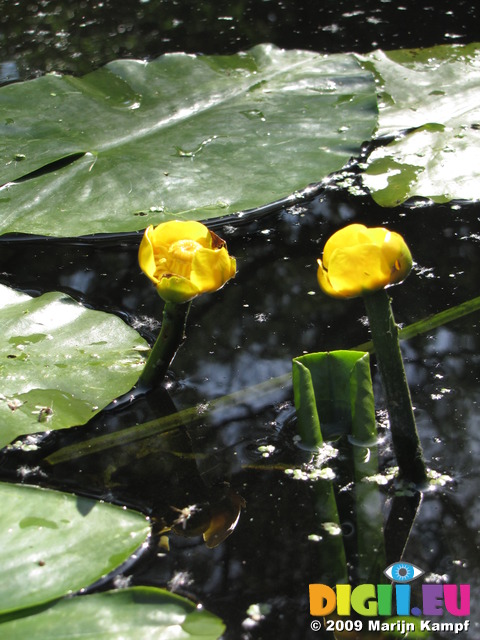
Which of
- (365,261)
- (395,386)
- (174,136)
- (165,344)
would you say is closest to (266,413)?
(165,344)

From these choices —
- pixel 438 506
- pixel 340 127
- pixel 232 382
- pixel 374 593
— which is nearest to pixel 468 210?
pixel 340 127

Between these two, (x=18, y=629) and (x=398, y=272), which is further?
(x=398, y=272)

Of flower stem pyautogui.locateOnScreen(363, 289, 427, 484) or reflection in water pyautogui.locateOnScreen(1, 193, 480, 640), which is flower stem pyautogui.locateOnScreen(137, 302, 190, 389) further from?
flower stem pyautogui.locateOnScreen(363, 289, 427, 484)

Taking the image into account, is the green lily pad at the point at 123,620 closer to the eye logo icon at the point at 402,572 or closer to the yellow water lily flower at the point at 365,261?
the eye logo icon at the point at 402,572

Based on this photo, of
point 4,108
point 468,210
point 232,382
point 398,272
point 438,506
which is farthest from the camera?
point 4,108

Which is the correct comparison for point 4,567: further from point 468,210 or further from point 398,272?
point 468,210

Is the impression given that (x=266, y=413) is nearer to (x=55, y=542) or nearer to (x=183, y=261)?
(x=183, y=261)

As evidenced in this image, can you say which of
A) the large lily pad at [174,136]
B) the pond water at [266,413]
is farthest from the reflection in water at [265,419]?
the large lily pad at [174,136]
